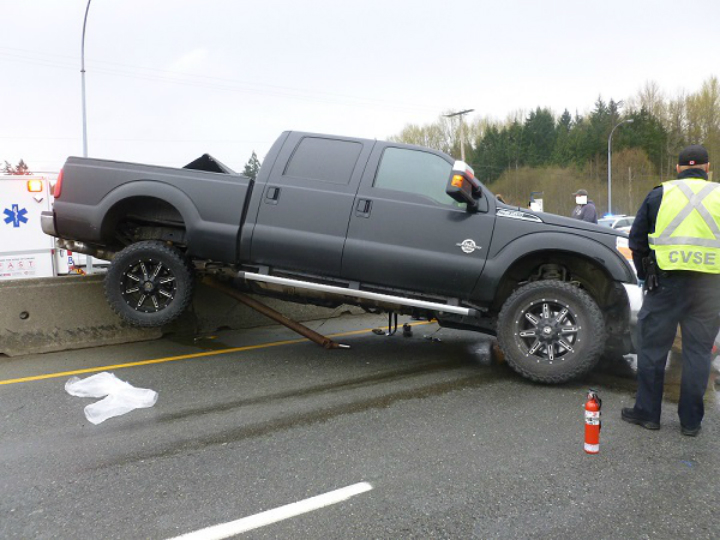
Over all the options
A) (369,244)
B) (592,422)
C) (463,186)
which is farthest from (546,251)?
(592,422)

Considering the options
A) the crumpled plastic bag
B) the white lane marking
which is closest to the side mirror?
the white lane marking

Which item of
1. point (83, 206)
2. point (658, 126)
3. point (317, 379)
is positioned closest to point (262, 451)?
point (317, 379)

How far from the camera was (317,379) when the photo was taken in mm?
5070

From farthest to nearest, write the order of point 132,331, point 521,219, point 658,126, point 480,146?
point 480,146
point 658,126
point 132,331
point 521,219

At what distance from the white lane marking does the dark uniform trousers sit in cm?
226

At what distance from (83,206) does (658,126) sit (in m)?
61.0

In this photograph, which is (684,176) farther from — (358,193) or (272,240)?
(272,240)

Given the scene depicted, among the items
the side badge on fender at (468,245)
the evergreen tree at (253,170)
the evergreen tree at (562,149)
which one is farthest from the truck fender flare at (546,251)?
the evergreen tree at (562,149)

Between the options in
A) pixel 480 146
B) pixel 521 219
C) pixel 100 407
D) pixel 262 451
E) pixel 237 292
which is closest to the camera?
pixel 262 451

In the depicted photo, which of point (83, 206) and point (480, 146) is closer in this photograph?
point (83, 206)

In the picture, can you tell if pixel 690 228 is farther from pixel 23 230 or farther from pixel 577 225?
pixel 23 230

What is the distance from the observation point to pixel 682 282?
382 cm

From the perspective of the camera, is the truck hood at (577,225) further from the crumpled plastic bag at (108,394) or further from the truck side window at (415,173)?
the crumpled plastic bag at (108,394)

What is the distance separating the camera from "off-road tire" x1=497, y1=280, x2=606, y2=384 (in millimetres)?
4699
